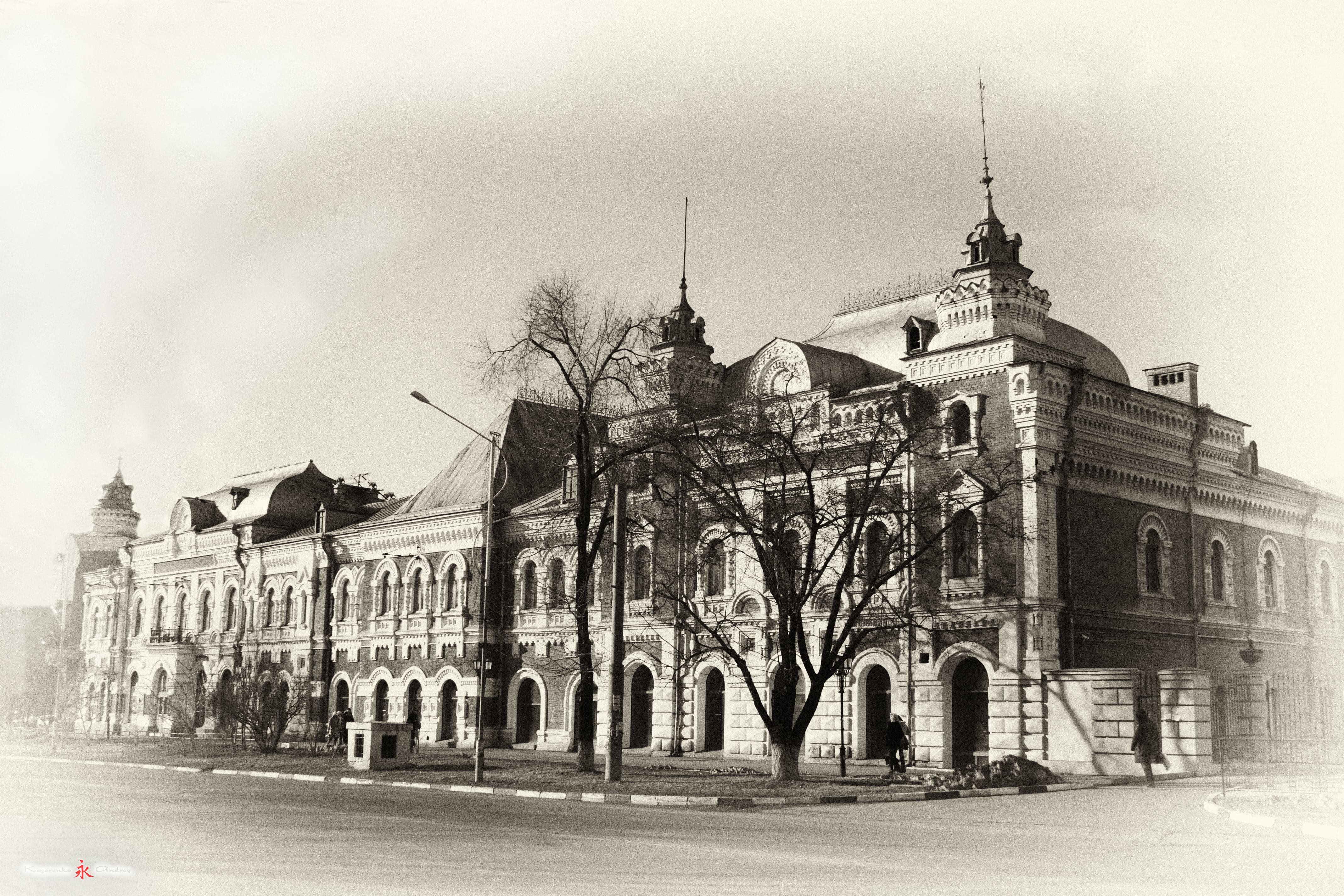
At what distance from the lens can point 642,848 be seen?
1366cm

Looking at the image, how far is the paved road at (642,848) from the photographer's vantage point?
1091 centimetres

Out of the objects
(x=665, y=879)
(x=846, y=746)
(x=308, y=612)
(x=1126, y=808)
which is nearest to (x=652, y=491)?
(x=846, y=746)

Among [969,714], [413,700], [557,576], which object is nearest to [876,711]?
[969,714]

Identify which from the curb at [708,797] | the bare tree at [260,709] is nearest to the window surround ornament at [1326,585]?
the curb at [708,797]

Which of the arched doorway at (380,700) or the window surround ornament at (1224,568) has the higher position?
the window surround ornament at (1224,568)

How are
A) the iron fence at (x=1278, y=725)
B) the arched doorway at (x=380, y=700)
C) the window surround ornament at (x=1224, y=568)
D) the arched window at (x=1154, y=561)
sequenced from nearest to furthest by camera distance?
the iron fence at (x=1278, y=725) → the arched window at (x=1154, y=561) → the window surround ornament at (x=1224, y=568) → the arched doorway at (x=380, y=700)

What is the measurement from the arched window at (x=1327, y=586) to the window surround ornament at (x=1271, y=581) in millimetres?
2295

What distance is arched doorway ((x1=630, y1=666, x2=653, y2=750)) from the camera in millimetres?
38875

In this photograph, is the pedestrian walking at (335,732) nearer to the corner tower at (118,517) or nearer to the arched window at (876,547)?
the arched window at (876,547)

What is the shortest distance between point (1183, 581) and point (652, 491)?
14245 mm

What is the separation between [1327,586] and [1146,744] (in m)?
18.0

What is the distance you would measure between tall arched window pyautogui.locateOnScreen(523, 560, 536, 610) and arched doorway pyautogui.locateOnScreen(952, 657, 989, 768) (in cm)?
1698

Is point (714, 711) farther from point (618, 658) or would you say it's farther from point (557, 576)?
point (618, 658)

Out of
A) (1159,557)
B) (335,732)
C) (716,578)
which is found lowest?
(335,732)
